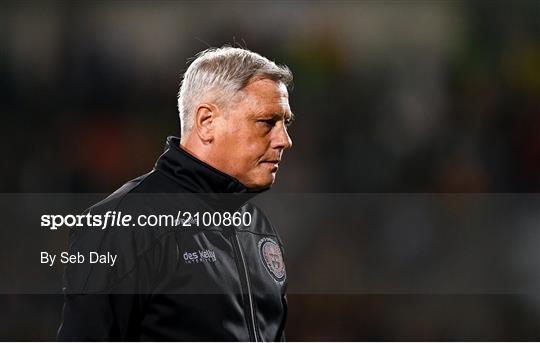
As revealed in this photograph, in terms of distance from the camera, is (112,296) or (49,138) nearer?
(112,296)

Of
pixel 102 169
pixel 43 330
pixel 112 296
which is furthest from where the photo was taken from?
pixel 102 169

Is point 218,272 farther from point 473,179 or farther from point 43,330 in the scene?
point 473,179

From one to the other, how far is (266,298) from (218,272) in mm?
137

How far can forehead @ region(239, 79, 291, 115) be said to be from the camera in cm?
158

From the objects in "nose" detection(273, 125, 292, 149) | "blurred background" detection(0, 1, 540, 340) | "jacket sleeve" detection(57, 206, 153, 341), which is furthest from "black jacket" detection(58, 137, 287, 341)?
"blurred background" detection(0, 1, 540, 340)

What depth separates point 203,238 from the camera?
1.52 m

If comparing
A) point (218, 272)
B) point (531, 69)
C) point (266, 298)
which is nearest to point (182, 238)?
point (218, 272)

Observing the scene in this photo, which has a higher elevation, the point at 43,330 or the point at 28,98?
the point at 28,98

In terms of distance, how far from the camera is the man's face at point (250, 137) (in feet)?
5.17

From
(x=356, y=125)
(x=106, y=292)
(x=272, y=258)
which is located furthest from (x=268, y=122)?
(x=356, y=125)

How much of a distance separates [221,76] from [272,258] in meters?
0.42

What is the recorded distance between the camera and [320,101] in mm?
3652

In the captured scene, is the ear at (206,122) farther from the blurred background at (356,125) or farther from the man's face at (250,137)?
the blurred background at (356,125)

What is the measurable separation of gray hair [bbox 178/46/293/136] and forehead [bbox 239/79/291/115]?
12 millimetres
